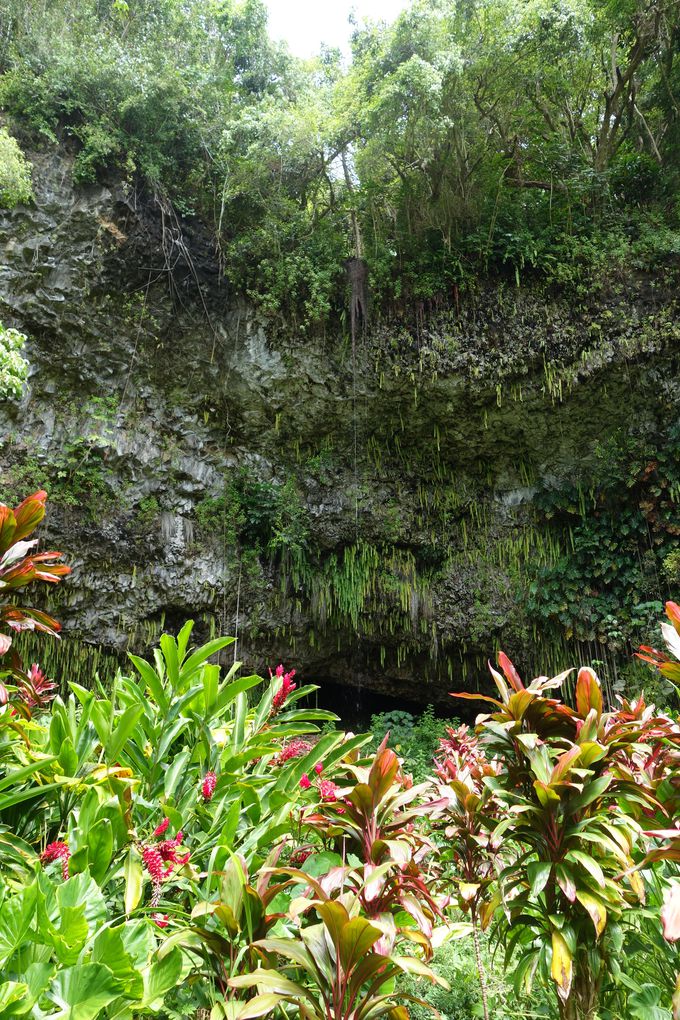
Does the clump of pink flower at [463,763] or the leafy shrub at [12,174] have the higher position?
the leafy shrub at [12,174]

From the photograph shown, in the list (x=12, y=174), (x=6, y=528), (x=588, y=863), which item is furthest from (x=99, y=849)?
(x=12, y=174)

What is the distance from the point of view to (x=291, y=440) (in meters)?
6.77

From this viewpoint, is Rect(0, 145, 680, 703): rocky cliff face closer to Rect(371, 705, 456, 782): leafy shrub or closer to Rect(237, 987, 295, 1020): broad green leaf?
Rect(371, 705, 456, 782): leafy shrub

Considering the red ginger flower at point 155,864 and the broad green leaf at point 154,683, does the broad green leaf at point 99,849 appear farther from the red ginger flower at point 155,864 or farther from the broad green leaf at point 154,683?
the broad green leaf at point 154,683

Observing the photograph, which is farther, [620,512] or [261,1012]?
[620,512]

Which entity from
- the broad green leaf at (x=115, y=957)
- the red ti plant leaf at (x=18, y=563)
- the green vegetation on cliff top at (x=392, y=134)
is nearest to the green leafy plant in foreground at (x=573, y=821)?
the broad green leaf at (x=115, y=957)

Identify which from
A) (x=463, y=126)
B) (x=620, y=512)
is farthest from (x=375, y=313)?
(x=620, y=512)

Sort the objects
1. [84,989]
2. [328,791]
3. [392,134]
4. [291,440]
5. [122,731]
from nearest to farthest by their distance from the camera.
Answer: [84,989], [328,791], [122,731], [392,134], [291,440]

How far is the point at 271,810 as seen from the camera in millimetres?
1857

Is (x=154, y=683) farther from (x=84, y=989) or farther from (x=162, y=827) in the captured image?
(x=84, y=989)

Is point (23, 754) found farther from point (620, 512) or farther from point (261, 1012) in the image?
point (620, 512)

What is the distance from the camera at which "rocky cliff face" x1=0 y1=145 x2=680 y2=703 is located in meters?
5.71

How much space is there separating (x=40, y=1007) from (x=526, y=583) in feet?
19.6

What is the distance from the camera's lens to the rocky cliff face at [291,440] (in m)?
5.71
